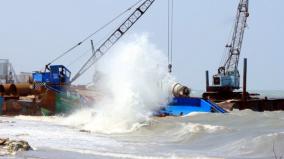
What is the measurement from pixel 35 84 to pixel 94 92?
6.32 metres

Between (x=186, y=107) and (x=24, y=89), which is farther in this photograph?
(x=24, y=89)

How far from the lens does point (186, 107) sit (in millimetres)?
41562

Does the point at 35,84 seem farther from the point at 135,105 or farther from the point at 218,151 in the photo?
the point at 218,151

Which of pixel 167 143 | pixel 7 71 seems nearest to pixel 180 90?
pixel 167 143

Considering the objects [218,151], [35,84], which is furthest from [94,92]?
[218,151]

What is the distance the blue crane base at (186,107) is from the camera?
4088 centimetres

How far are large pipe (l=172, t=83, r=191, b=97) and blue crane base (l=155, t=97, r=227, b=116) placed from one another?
169cm

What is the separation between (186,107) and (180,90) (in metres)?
2.66

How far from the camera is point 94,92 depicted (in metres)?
47.7

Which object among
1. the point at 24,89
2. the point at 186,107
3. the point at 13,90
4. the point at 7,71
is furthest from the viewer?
the point at 7,71

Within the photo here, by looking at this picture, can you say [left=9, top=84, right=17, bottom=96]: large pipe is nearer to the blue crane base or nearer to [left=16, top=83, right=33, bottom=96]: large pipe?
[left=16, top=83, right=33, bottom=96]: large pipe

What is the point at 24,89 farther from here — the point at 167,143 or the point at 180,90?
the point at 167,143

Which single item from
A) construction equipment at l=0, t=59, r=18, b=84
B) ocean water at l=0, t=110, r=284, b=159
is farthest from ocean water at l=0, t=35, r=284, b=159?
construction equipment at l=0, t=59, r=18, b=84

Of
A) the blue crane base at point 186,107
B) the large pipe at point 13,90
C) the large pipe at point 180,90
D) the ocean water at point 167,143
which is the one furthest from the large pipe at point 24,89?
the ocean water at point 167,143
